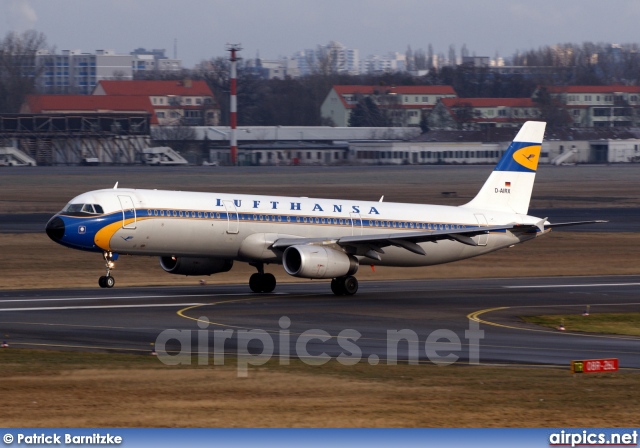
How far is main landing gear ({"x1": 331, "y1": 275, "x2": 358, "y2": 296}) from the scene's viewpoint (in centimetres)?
4347

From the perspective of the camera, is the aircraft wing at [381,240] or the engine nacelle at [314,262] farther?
the aircraft wing at [381,240]

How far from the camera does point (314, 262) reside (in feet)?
134

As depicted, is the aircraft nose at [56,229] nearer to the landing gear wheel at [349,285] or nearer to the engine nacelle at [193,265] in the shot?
the engine nacelle at [193,265]

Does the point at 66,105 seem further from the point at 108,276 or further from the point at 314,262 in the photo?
the point at 314,262

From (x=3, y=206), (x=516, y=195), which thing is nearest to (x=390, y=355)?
(x=516, y=195)

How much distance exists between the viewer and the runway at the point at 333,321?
1106 inches

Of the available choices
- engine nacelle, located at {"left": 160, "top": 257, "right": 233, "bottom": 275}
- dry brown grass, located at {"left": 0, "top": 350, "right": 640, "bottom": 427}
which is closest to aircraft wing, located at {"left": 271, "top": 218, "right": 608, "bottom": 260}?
engine nacelle, located at {"left": 160, "top": 257, "right": 233, "bottom": 275}

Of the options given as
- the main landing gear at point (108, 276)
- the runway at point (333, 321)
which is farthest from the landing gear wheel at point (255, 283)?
the main landing gear at point (108, 276)

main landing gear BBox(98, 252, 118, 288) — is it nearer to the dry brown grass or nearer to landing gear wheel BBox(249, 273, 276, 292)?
landing gear wheel BBox(249, 273, 276, 292)

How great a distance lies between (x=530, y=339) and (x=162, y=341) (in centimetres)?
1026

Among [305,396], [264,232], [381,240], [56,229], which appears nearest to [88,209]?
[56,229]

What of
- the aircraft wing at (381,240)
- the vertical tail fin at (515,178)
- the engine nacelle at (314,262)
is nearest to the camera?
the engine nacelle at (314,262)

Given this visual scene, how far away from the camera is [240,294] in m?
43.8

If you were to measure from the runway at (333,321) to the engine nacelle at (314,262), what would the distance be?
1084 millimetres
